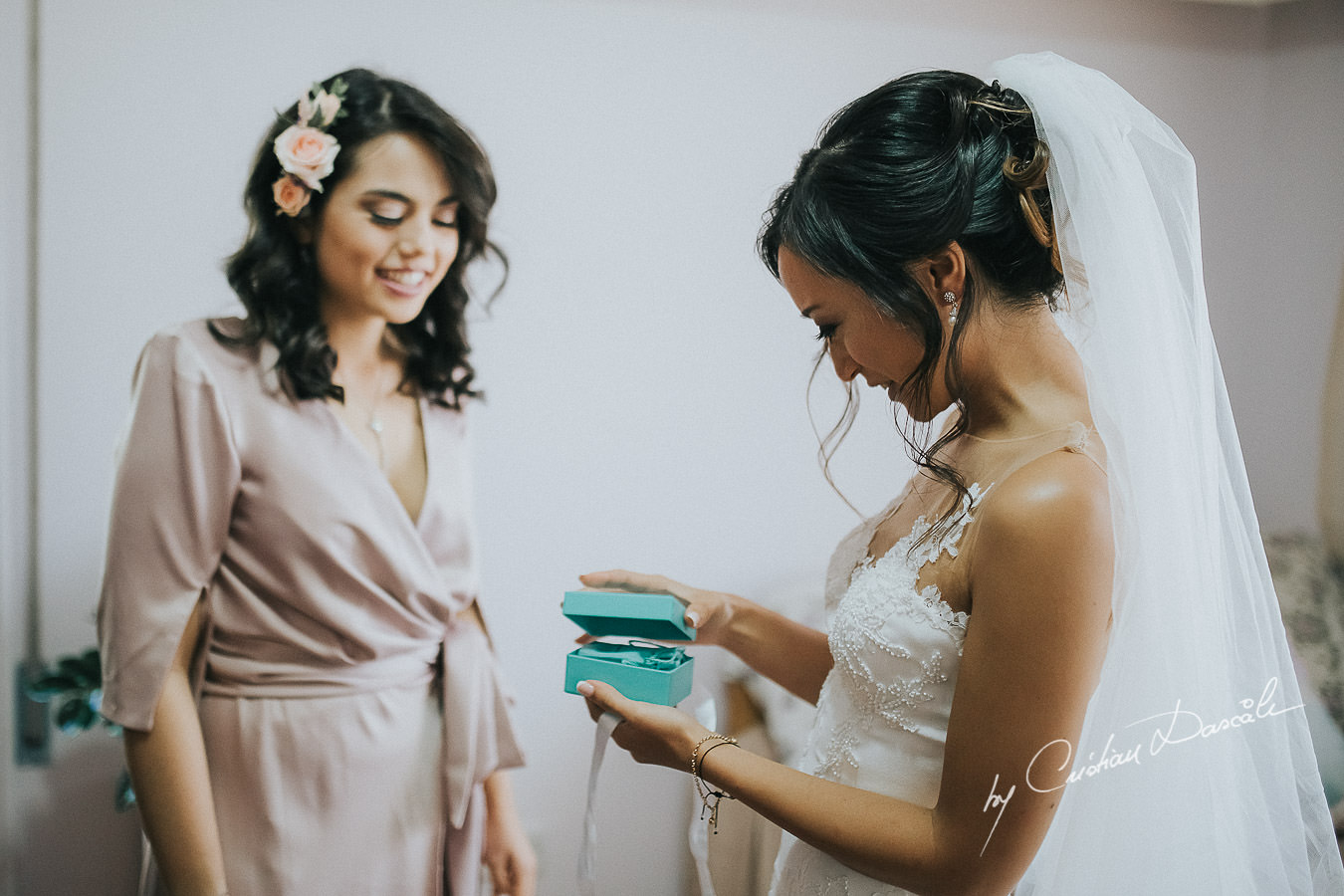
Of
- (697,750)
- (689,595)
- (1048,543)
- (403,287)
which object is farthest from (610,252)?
(1048,543)

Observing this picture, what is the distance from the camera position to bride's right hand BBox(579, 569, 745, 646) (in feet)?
3.75

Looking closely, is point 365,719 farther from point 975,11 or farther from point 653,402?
point 975,11

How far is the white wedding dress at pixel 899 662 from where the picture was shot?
836 millimetres

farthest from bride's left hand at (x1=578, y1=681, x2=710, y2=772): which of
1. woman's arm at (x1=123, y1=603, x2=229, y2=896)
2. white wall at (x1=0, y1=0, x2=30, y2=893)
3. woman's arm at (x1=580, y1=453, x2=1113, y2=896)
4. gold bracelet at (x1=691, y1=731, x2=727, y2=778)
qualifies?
white wall at (x1=0, y1=0, x2=30, y2=893)

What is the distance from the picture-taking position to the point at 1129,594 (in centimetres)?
83

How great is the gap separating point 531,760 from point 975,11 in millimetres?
1572

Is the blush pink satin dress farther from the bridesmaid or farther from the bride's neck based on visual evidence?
the bride's neck

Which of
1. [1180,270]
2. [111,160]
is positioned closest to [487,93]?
[111,160]

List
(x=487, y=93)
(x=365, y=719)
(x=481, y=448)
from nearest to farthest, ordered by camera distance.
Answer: (x=365, y=719)
(x=487, y=93)
(x=481, y=448)

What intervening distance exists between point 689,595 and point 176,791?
653 mm

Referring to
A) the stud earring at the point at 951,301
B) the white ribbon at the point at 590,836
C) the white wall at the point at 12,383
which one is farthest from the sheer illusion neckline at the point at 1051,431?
the white wall at the point at 12,383

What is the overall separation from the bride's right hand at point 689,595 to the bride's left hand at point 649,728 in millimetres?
155

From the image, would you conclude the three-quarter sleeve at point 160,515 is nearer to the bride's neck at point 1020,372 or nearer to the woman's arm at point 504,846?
the woman's arm at point 504,846

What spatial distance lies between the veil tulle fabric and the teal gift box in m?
0.43
